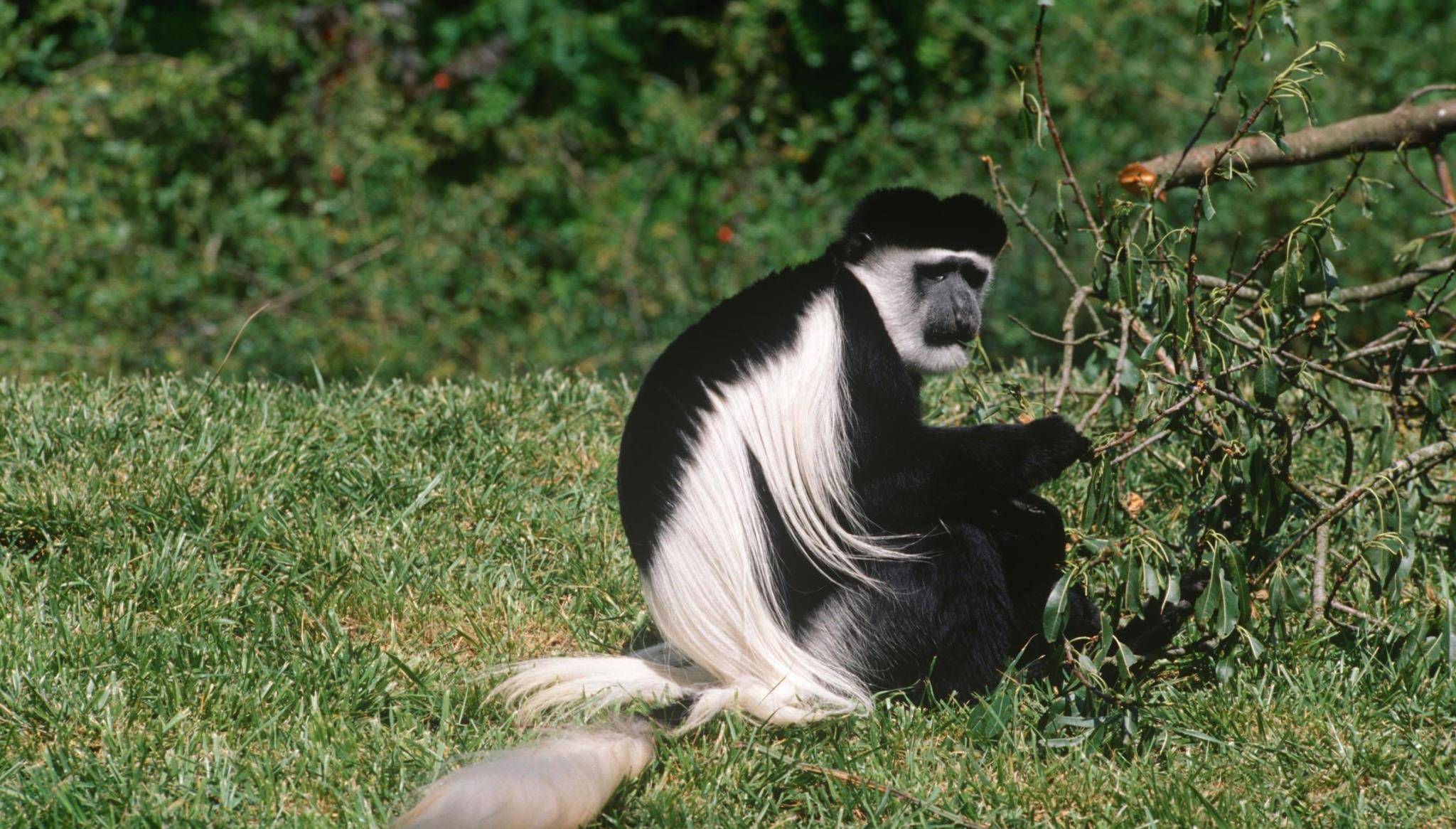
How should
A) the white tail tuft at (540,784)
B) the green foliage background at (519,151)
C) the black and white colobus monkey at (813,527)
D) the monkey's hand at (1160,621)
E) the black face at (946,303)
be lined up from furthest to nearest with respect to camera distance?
the green foliage background at (519,151) → the black face at (946,303) → the monkey's hand at (1160,621) → the black and white colobus monkey at (813,527) → the white tail tuft at (540,784)

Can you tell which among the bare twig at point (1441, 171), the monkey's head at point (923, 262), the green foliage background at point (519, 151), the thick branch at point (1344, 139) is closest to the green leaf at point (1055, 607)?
the monkey's head at point (923, 262)

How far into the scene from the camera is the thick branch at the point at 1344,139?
9.65 ft

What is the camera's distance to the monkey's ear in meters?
2.71

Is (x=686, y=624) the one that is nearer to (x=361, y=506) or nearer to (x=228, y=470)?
(x=361, y=506)

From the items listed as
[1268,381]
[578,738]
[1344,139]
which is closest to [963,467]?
[1268,381]

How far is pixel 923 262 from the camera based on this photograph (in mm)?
2686

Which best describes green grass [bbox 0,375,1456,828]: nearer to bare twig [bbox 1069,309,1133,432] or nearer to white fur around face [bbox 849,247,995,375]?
bare twig [bbox 1069,309,1133,432]

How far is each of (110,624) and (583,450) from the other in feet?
3.96

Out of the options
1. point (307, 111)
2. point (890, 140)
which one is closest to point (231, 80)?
point (307, 111)

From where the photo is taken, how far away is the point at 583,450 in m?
3.30

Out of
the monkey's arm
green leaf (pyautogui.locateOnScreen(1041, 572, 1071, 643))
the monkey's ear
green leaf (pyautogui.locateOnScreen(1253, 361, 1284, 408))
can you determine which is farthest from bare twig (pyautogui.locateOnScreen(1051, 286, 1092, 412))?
green leaf (pyautogui.locateOnScreen(1041, 572, 1071, 643))

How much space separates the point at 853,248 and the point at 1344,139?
4.03 feet

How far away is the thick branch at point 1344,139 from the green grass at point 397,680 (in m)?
0.78

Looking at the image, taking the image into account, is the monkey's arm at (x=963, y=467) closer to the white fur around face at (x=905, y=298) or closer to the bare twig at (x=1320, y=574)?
the white fur around face at (x=905, y=298)
